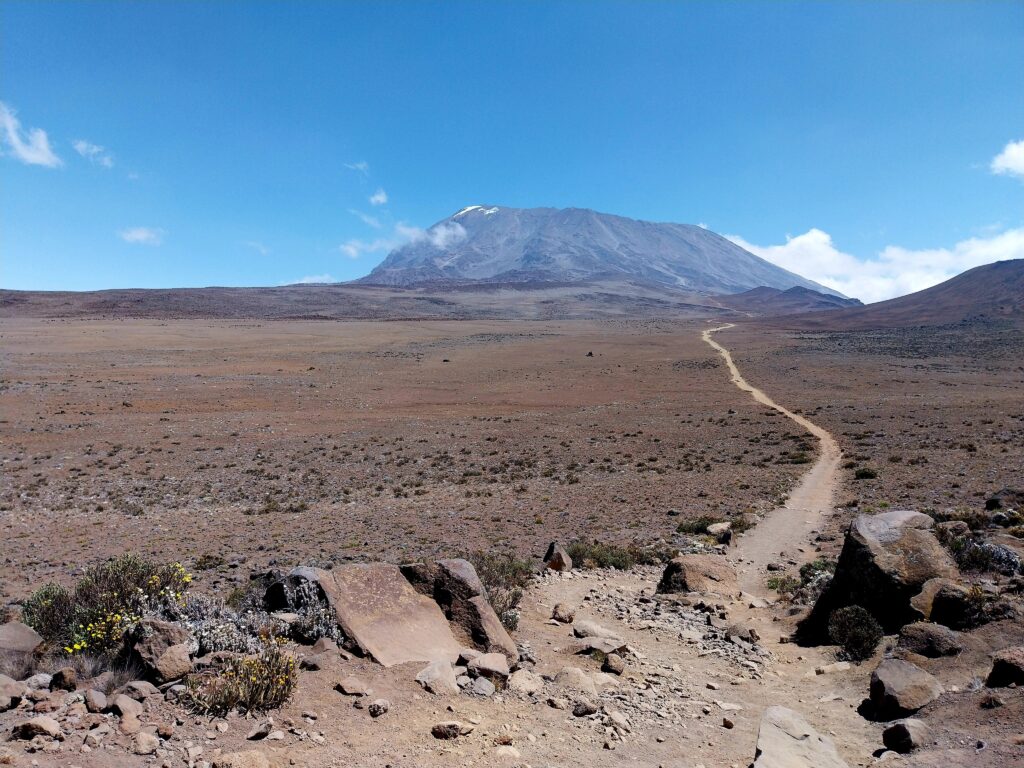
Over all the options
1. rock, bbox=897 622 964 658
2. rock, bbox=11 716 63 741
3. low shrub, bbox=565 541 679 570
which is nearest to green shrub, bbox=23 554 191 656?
rock, bbox=11 716 63 741

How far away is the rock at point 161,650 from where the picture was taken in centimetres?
511

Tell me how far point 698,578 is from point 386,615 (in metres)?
5.77

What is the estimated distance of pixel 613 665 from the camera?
6879 mm

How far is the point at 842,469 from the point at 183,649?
68.8ft

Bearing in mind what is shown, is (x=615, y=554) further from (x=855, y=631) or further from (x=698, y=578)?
(x=855, y=631)

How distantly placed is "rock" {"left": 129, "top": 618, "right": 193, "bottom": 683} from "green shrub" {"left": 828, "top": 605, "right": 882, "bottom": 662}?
724 centimetres

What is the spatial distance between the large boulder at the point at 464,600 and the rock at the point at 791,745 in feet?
8.82

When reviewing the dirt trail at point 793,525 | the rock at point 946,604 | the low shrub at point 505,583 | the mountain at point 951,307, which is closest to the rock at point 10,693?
the low shrub at point 505,583

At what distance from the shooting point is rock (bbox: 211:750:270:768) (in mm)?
4270

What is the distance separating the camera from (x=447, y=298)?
537 ft

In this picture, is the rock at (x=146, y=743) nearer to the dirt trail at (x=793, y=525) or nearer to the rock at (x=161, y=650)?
the rock at (x=161, y=650)

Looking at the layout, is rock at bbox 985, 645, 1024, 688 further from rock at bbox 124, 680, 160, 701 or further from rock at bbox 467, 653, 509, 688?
rock at bbox 124, 680, 160, 701

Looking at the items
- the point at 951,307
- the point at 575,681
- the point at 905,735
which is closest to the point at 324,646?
the point at 575,681

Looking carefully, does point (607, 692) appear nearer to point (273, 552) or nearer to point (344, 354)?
point (273, 552)
